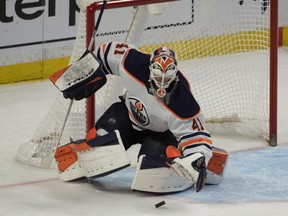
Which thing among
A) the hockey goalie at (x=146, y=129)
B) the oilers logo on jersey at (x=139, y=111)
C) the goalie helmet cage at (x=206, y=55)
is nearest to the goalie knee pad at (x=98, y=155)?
the hockey goalie at (x=146, y=129)

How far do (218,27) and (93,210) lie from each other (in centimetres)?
276

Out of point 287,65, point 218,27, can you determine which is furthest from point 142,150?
point 287,65

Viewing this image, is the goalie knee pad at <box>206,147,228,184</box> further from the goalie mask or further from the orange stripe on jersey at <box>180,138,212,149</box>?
the goalie mask

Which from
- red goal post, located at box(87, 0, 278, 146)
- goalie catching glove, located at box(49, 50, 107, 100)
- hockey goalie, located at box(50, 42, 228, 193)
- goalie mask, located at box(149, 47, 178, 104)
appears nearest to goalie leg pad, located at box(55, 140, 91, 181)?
hockey goalie, located at box(50, 42, 228, 193)

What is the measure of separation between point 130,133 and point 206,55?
1.87 meters

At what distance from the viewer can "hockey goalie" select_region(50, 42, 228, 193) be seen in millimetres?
6379

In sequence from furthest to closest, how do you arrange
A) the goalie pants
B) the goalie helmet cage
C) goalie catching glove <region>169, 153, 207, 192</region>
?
1. the goalie helmet cage
2. the goalie pants
3. goalie catching glove <region>169, 153, 207, 192</region>

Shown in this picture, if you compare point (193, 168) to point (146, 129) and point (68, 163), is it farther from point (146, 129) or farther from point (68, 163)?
point (68, 163)

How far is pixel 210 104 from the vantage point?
8.15 meters

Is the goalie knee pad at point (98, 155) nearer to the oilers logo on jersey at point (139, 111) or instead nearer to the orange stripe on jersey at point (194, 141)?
the oilers logo on jersey at point (139, 111)

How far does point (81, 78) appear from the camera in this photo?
666cm

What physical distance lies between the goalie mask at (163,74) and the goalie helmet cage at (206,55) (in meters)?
0.74

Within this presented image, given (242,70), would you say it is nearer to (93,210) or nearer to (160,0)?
(160,0)

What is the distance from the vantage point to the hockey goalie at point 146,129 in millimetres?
6379
